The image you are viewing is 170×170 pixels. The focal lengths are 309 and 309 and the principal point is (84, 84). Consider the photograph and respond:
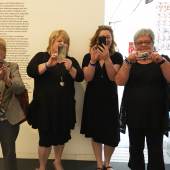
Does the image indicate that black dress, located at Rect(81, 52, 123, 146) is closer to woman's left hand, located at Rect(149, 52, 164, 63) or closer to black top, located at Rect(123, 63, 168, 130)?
black top, located at Rect(123, 63, 168, 130)

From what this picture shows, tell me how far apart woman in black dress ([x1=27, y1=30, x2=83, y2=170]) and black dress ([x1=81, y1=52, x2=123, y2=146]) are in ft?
0.61

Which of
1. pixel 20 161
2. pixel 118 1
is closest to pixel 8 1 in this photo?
pixel 118 1

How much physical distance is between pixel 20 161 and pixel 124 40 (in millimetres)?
1796

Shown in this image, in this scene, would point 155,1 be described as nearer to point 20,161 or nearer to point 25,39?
point 25,39

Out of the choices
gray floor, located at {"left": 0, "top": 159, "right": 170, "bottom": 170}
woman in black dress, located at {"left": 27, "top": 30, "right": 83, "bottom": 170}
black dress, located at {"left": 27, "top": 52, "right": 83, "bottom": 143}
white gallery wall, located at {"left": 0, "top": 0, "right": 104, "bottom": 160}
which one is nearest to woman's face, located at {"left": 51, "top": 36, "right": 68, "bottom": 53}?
woman in black dress, located at {"left": 27, "top": 30, "right": 83, "bottom": 170}

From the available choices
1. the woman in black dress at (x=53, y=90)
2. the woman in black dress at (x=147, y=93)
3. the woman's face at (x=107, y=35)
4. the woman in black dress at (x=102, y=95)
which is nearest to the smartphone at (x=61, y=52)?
the woman in black dress at (x=53, y=90)

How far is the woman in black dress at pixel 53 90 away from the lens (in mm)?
2699

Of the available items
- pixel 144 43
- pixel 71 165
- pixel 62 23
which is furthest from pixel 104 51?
pixel 71 165

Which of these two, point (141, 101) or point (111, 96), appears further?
point (111, 96)

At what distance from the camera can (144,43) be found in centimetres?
232

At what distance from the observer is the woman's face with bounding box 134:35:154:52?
7.58 ft

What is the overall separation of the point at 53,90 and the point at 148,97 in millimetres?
843

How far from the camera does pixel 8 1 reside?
3.26 meters

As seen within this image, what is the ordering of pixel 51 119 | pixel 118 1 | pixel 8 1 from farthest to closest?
pixel 118 1 < pixel 8 1 < pixel 51 119
